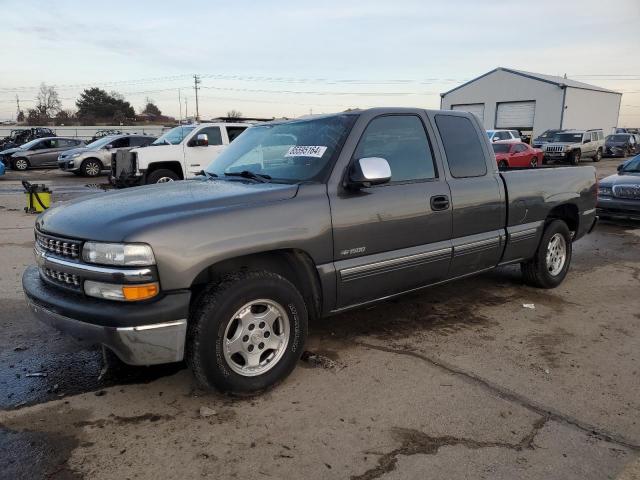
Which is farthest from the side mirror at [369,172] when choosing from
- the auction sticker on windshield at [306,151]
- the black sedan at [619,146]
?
the black sedan at [619,146]

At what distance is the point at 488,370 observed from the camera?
3676 millimetres

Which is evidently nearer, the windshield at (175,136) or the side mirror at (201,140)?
the side mirror at (201,140)

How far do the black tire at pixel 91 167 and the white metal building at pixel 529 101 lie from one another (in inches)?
1392

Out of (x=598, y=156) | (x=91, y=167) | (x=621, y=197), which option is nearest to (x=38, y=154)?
(x=91, y=167)

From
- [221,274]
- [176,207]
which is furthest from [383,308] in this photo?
[176,207]

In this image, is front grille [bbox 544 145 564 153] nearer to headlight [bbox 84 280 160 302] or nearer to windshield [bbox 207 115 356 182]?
windshield [bbox 207 115 356 182]

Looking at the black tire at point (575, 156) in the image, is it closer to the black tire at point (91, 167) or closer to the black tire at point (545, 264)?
the black tire at point (91, 167)

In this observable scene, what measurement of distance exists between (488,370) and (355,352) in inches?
38.3

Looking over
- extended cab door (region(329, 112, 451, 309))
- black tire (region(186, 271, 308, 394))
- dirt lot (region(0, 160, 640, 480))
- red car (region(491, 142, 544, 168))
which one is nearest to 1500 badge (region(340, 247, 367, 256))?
extended cab door (region(329, 112, 451, 309))

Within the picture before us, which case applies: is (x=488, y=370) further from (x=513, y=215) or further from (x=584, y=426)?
(x=513, y=215)

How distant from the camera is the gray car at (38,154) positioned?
78.3 feet

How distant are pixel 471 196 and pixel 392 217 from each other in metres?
1.01

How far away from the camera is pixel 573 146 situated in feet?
92.5

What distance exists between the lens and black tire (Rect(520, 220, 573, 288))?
5449 mm
